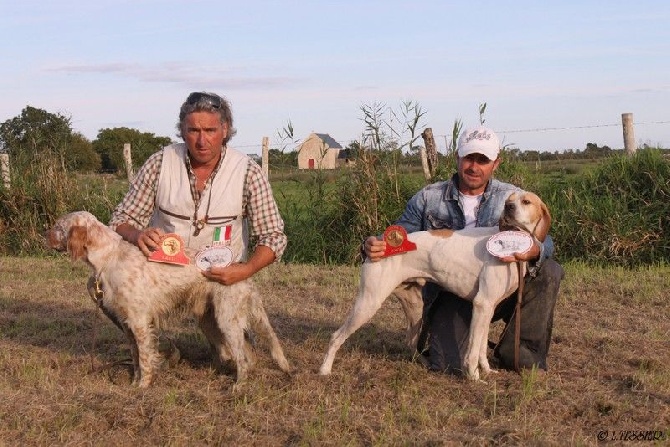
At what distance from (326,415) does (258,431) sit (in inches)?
14.7

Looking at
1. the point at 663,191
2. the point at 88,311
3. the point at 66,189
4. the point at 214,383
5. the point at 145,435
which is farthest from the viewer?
the point at 66,189

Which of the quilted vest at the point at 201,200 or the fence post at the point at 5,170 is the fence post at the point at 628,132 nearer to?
the quilted vest at the point at 201,200

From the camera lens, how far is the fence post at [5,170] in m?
12.1

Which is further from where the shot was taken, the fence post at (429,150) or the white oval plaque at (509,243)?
the fence post at (429,150)

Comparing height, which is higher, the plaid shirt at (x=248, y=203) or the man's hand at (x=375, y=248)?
the plaid shirt at (x=248, y=203)

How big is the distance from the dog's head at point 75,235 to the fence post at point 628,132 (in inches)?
324

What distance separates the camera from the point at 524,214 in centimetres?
493

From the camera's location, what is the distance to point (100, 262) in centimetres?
489

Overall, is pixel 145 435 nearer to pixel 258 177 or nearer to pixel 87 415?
→ pixel 87 415

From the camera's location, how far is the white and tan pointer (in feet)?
16.2

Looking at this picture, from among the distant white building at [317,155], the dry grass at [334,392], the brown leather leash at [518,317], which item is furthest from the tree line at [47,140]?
the brown leather leash at [518,317]

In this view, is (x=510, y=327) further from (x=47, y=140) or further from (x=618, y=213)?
(x=47, y=140)

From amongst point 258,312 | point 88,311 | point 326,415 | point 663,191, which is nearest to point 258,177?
point 258,312

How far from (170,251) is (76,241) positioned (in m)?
0.54
